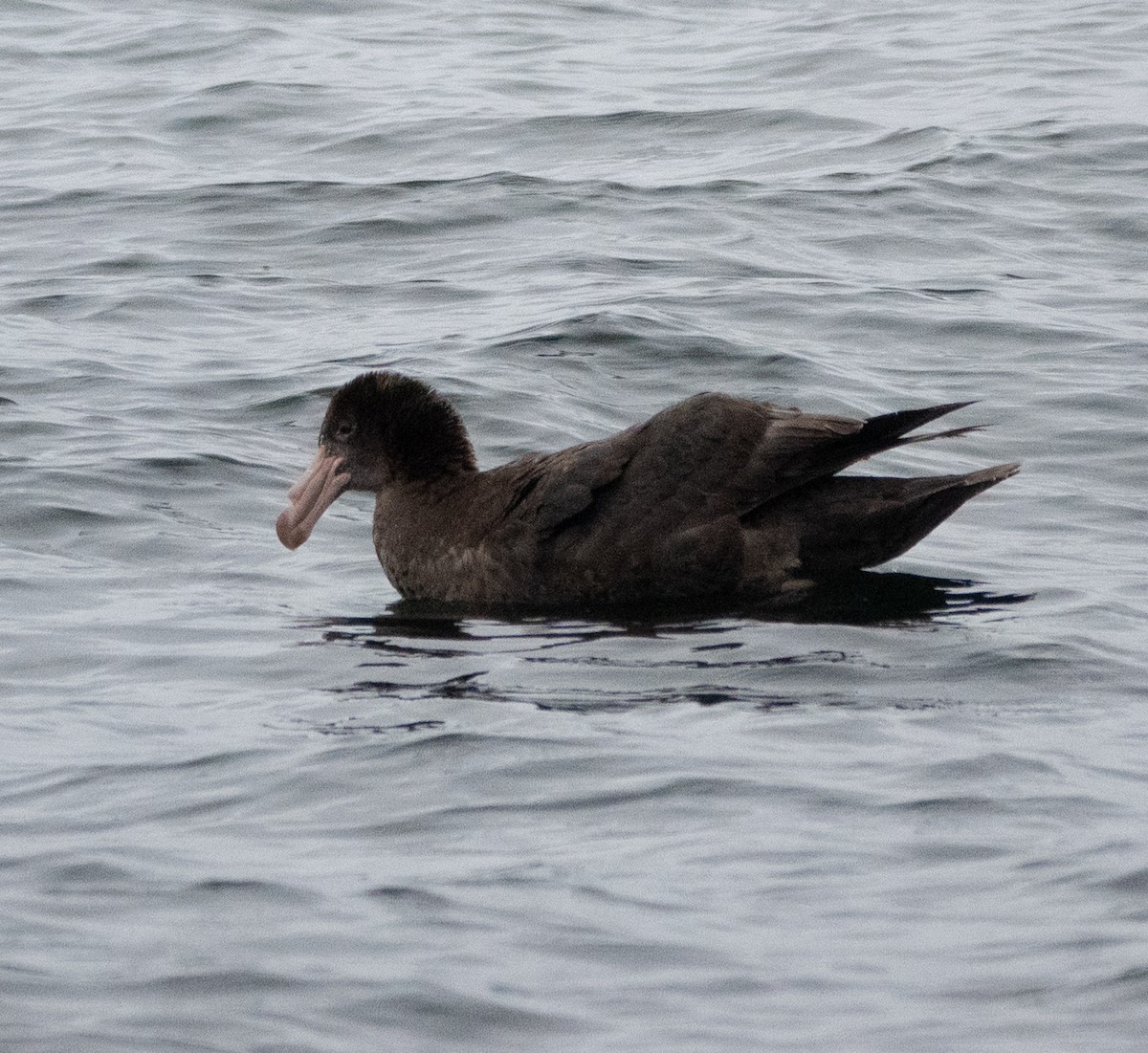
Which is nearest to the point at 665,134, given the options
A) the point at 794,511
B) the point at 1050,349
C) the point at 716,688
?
the point at 1050,349

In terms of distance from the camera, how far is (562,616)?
804cm

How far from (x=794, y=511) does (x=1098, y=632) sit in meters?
1.33

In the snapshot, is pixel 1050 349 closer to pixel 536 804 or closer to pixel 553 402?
pixel 553 402

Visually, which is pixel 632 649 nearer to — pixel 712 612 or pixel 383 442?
pixel 712 612

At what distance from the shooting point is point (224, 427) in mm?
10805

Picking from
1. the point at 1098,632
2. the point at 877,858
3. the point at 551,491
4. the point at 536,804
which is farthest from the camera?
the point at 551,491

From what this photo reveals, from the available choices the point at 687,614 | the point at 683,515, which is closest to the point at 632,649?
the point at 687,614

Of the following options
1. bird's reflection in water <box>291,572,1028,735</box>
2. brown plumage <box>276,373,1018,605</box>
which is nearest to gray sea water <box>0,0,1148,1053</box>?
bird's reflection in water <box>291,572,1028,735</box>

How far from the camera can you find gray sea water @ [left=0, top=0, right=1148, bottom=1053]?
4.81 meters

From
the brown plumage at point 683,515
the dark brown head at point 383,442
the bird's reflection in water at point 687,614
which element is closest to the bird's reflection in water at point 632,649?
the bird's reflection in water at point 687,614

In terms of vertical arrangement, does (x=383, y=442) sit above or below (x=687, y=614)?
above

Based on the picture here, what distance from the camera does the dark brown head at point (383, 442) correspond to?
8.85 metres

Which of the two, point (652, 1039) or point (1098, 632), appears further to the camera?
point (1098, 632)

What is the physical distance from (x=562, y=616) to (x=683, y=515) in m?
0.58
